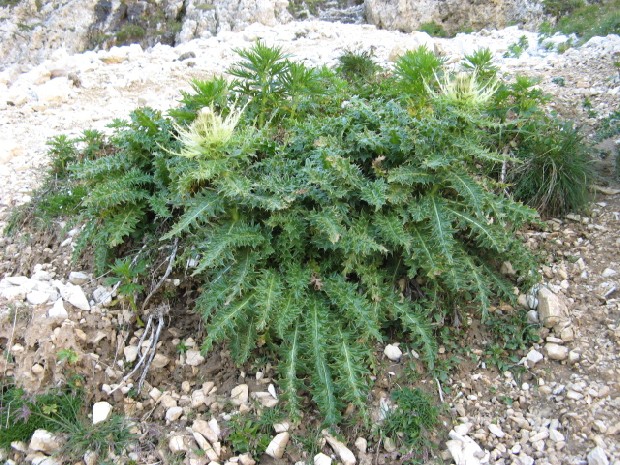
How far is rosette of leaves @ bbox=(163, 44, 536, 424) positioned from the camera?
317 cm

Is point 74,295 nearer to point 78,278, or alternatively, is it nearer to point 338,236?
point 78,278

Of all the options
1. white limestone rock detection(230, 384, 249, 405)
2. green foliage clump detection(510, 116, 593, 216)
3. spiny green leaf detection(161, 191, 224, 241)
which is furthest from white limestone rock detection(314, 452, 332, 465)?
green foliage clump detection(510, 116, 593, 216)

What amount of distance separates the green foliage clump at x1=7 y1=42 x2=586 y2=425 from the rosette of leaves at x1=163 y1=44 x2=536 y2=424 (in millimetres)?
11

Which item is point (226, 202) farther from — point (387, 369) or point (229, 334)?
point (387, 369)

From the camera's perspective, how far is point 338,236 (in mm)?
3084

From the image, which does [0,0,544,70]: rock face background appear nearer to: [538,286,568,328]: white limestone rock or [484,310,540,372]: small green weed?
[538,286,568,328]: white limestone rock

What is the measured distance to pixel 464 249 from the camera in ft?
12.2

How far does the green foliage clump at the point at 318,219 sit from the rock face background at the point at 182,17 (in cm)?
837

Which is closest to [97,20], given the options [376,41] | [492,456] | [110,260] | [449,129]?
[376,41]

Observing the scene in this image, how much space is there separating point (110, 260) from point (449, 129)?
268 cm

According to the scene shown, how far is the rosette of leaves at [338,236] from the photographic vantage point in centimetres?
317

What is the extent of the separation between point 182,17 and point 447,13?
6721 mm

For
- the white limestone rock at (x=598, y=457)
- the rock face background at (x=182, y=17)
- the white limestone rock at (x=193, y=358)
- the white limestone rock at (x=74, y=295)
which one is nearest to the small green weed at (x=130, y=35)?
the rock face background at (x=182, y=17)

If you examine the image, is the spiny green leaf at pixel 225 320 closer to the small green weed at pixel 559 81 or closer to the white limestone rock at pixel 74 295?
the white limestone rock at pixel 74 295
